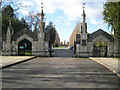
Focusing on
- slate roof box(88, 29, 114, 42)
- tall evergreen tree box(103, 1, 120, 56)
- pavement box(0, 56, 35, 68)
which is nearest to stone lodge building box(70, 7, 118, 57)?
slate roof box(88, 29, 114, 42)

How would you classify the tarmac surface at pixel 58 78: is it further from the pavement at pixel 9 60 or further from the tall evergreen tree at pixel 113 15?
the tall evergreen tree at pixel 113 15

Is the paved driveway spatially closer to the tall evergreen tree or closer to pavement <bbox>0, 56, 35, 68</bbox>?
pavement <bbox>0, 56, 35, 68</bbox>

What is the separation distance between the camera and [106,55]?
98.5 feet

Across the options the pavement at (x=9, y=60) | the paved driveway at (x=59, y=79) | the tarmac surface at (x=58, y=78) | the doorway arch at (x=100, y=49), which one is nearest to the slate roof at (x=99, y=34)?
the doorway arch at (x=100, y=49)

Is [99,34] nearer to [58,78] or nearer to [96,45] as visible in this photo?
[96,45]

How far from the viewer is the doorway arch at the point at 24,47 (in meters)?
30.8

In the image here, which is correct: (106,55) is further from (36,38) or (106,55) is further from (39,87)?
(39,87)

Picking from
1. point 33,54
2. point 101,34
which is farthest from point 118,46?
point 33,54

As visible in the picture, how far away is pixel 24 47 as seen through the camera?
101ft

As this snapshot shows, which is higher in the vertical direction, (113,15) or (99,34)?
(113,15)

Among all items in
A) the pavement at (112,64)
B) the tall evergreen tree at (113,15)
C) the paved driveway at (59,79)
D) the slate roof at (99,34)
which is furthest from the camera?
the slate roof at (99,34)

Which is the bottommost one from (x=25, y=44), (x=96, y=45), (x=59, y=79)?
(x=59, y=79)

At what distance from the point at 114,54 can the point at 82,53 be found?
4987 millimetres

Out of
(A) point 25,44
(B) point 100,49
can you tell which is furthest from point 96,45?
(A) point 25,44
